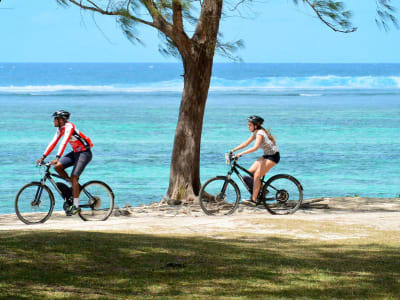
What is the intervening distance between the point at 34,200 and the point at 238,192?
3233 mm

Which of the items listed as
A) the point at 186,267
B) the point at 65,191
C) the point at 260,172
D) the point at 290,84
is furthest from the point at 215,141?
the point at 290,84

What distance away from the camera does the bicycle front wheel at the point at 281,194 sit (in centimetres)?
1136

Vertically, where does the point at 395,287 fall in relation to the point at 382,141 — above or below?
below

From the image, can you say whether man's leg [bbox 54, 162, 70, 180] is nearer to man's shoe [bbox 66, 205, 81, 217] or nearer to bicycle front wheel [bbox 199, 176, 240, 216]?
man's shoe [bbox 66, 205, 81, 217]

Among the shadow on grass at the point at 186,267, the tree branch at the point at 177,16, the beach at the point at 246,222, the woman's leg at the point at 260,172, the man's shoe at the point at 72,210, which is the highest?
the tree branch at the point at 177,16

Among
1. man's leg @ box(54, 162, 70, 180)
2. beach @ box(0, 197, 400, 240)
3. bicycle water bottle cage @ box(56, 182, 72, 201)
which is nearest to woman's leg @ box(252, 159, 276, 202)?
beach @ box(0, 197, 400, 240)

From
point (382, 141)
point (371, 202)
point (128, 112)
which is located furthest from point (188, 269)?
point (128, 112)

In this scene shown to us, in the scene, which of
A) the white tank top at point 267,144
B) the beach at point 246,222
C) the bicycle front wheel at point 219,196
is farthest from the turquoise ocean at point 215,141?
the white tank top at point 267,144

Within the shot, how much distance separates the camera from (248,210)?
41.0ft

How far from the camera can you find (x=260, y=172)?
1108 centimetres

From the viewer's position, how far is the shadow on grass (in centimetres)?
599

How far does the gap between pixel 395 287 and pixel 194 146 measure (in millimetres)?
7844

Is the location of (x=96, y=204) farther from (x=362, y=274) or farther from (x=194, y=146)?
(x=362, y=274)

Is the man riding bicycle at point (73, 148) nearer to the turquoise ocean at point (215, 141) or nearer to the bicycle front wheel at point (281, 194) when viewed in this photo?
the bicycle front wheel at point (281, 194)
